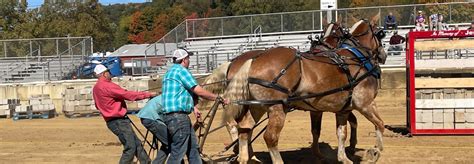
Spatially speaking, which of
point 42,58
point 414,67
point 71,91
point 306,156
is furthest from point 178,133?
point 42,58

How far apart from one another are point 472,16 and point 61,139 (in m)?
19.9

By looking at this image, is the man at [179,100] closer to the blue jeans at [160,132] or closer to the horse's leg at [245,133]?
the blue jeans at [160,132]

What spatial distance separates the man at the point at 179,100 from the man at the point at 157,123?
441 mm

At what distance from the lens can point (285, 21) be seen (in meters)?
34.8

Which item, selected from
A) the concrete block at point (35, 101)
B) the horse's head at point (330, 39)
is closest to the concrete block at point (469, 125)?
the horse's head at point (330, 39)

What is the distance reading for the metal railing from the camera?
30281 millimetres

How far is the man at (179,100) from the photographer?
320 inches

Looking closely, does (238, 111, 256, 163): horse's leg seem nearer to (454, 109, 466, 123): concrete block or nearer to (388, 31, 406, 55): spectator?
(454, 109, 466, 123): concrete block

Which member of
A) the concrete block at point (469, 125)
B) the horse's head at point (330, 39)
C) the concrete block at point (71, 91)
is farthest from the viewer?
the concrete block at point (71, 91)

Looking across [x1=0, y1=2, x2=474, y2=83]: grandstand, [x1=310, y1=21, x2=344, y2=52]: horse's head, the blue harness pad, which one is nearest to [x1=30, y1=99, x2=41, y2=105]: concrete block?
[x1=0, y1=2, x2=474, y2=83]: grandstand

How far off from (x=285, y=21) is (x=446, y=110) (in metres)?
21.2

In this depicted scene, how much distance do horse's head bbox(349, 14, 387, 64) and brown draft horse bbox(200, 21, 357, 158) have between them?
0.98 ft

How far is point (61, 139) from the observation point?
1705 cm

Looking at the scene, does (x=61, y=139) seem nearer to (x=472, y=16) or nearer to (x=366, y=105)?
(x=366, y=105)
